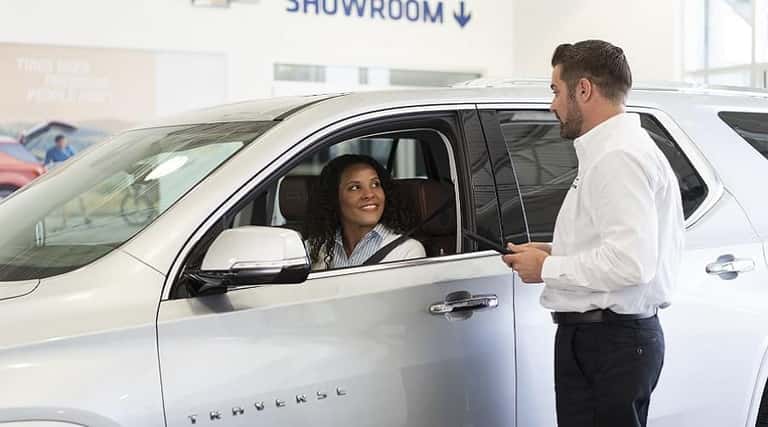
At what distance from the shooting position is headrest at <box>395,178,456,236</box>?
3.26m

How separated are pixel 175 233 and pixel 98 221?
0.35 meters

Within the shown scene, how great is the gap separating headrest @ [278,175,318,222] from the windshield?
1.80ft

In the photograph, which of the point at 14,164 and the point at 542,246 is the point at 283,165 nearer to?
the point at 542,246

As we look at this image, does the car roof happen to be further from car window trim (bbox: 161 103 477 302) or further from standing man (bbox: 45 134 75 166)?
standing man (bbox: 45 134 75 166)

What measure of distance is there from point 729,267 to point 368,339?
1324 millimetres

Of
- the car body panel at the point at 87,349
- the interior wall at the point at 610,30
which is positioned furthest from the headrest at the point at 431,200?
the interior wall at the point at 610,30

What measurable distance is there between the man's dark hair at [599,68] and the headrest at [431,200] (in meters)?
0.61

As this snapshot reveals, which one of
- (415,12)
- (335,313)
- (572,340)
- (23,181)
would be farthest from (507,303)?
(415,12)

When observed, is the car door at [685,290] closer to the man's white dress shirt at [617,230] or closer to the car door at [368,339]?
the car door at [368,339]

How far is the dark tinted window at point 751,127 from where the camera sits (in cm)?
374

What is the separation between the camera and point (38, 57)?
9.90m

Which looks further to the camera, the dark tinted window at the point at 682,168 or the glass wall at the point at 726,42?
the glass wall at the point at 726,42

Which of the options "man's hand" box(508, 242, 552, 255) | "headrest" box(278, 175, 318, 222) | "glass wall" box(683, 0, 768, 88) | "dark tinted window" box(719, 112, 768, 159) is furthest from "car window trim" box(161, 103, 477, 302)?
"glass wall" box(683, 0, 768, 88)

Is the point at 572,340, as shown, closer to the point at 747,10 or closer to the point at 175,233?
the point at 175,233
